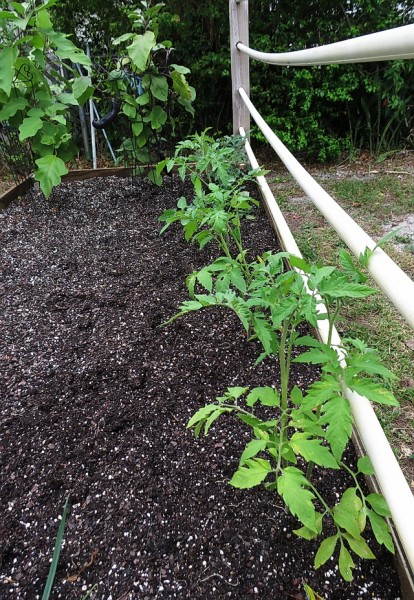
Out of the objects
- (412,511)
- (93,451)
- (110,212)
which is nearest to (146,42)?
(110,212)

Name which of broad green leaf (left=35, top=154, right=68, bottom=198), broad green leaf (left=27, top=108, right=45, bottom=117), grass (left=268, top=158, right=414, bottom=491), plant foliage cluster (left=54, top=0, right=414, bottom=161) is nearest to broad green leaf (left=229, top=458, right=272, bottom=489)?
grass (left=268, top=158, right=414, bottom=491)

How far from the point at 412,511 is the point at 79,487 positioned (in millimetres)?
765

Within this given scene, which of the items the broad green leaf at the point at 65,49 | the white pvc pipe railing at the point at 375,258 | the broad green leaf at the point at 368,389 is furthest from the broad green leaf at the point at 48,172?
the broad green leaf at the point at 368,389

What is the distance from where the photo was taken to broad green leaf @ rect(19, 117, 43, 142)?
2.34 metres

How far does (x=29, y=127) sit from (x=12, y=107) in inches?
6.8

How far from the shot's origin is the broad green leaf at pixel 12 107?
94.0 inches

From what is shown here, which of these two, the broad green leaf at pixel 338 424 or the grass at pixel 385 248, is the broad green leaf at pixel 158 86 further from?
the broad green leaf at pixel 338 424

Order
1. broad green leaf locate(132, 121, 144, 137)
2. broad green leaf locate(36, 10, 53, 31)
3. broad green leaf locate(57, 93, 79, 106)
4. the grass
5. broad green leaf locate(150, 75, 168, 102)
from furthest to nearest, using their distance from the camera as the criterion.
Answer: broad green leaf locate(132, 121, 144, 137) < broad green leaf locate(150, 75, 168, 102) < broad green leaf locate(57, 93, 79, 106) < broad green leaf locate(36, 10, 53, 31) < the grass

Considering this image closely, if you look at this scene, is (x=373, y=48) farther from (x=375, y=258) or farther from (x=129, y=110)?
(x=129, y=110)

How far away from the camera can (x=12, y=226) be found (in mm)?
2564

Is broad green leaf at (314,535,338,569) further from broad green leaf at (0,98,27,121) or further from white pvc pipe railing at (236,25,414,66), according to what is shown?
broad green leaf at (0,98,27,121)

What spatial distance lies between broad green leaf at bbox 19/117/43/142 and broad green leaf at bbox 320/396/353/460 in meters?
2.34

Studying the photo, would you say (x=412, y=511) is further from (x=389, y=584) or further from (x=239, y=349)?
(x=239, y=349)

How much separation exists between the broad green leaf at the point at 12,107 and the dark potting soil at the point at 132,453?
981mm
